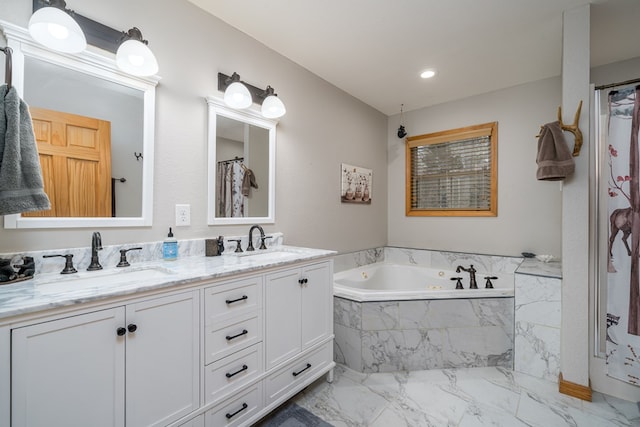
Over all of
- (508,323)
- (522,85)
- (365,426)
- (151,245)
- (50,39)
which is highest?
(522,85)

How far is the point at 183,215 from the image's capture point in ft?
5.78

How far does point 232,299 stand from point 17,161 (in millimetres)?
980

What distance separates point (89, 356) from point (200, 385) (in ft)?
1.57

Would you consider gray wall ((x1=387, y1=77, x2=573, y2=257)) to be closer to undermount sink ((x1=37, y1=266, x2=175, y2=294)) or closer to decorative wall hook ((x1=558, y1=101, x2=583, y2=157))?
decorative wall hook ((x1=558, y1=101, x2=583, y2=157))

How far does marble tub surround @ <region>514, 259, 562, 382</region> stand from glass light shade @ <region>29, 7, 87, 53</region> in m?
3.06

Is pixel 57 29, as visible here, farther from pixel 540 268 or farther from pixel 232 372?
pixel 540 268

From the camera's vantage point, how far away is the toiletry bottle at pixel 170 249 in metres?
1.62

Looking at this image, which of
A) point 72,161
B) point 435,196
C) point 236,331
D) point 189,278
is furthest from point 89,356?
point 435,196

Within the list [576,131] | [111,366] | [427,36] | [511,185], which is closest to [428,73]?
[427,36]

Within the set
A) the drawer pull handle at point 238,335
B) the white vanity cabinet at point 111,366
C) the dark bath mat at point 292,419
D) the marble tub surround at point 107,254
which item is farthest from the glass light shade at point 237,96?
the dark bath mat at point 292,419

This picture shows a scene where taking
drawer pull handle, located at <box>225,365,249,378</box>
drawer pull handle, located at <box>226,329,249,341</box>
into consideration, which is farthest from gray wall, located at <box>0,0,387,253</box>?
drawer pull handle, located at <box>225,365,249,378</box>

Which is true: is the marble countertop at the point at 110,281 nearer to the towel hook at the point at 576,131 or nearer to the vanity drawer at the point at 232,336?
the vanity drawer at the point at 232,336

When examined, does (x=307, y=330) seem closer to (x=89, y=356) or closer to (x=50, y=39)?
(x=89, y=356)

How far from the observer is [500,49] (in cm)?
229
